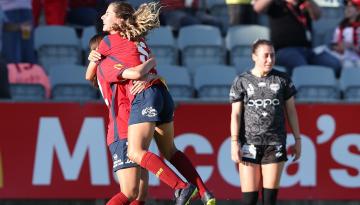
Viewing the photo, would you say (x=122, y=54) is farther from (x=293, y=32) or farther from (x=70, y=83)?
(x=293, y=32)

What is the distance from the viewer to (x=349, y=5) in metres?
14.8

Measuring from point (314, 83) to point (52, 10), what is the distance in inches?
142

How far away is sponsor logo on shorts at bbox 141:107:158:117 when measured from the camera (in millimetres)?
8477

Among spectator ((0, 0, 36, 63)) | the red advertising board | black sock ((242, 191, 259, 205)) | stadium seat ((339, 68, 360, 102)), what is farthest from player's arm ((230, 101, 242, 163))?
spectator ((0, 0, 36, 63))

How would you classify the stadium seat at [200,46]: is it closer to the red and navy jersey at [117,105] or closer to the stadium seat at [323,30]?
the stadium seat at [323,30]

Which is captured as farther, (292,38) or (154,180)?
(292,38)

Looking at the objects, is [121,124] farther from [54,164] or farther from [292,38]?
[292,38]

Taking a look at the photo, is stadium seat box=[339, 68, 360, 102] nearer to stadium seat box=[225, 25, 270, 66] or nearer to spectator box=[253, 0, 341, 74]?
spectator box=[253, 0, 341, 74]

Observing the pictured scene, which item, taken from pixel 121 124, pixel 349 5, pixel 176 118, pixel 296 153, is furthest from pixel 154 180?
pixel 349 5

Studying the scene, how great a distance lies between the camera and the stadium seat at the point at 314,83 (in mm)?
13383

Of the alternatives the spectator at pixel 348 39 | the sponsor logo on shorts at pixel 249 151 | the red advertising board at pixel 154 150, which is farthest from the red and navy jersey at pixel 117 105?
the spectator at pixel 348 39

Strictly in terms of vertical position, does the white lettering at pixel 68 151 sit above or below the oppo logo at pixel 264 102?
below

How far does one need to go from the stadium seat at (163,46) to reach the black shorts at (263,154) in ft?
13.0

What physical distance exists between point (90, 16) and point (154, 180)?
348cm
